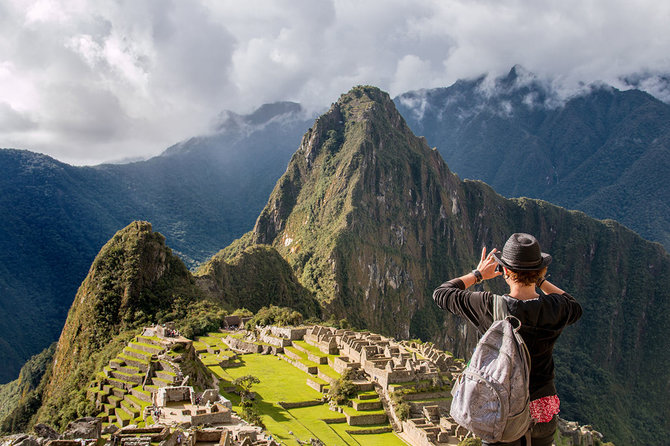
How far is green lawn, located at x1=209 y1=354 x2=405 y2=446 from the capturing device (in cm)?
2930

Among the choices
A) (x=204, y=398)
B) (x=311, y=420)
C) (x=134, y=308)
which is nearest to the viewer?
(x=204, y=398)

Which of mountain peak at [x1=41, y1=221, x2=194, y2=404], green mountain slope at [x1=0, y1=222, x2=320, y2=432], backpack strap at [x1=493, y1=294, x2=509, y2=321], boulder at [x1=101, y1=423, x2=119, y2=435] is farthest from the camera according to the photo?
mountain peak at [x1=41, y1=221, x2=194, y2=404]

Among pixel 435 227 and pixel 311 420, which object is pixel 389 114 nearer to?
pixel 435 227

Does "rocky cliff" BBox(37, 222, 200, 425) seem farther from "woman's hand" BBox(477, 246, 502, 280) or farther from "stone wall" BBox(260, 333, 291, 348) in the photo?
"woman's hand" BBox(477, 246, 502, 280)

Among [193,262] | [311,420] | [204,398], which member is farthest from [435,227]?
[204,398]

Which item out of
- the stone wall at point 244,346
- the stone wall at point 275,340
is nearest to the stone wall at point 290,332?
the stone wall at point 275,340

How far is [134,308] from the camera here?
5959cm

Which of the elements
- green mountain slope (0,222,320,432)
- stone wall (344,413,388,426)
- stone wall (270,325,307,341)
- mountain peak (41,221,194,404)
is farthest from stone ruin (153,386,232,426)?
mountain peak (41,221,194,404)

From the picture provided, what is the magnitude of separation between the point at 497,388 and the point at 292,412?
29.7 meters

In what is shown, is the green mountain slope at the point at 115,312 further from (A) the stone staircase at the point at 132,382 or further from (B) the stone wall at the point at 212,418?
(B) the stone wall at the point at 212,418

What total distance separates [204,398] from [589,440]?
40189 millimetres

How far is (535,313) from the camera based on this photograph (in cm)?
604

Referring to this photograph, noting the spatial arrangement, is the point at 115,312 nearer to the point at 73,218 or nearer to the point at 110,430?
the point at 110,430

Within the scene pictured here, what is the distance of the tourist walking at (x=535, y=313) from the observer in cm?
608
